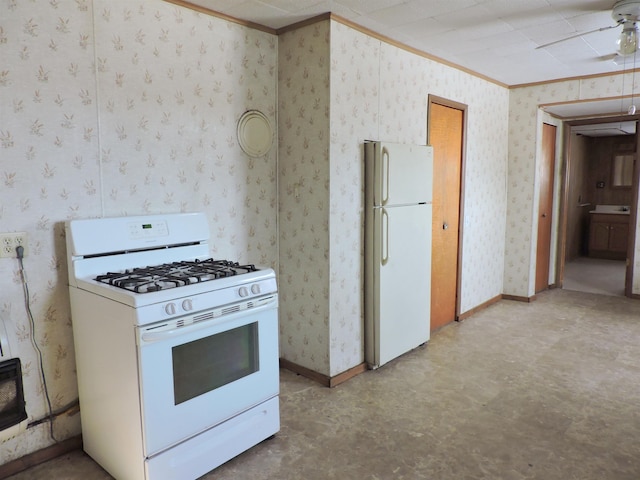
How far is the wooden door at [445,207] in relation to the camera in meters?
4.14

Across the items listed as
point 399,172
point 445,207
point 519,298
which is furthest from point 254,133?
point 519,298

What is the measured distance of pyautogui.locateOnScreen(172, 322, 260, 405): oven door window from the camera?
2051 mm

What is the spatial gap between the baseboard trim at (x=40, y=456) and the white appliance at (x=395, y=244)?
1.92m

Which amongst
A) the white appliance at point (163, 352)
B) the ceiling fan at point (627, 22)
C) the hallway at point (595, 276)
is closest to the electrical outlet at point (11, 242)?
the white appliance at point (163, 352)

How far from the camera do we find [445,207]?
429 cm

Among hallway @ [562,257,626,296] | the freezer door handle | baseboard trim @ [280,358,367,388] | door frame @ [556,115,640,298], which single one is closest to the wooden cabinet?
hallway @ [562,257,626,296]

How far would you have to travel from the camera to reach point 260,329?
236 cm

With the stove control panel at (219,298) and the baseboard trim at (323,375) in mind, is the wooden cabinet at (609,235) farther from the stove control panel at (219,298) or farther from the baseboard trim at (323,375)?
the stove control panel at (219,298)

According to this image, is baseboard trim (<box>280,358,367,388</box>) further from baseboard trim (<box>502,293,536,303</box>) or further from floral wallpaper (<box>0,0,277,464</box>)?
baseboard trim (<box>502,293,536,303</box>)

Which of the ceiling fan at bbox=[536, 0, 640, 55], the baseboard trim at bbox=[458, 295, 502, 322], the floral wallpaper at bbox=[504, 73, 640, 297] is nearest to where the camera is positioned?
the ceiling fan at bbox=[536, 0, 640, 55]

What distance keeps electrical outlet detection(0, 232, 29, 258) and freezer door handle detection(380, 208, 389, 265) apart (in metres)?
2.12

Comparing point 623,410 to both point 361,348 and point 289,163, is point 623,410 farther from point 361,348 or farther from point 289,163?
point 289,163

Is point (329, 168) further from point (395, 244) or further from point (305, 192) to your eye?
point (395, 244)

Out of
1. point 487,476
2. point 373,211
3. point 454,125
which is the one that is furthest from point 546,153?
point 487,476
